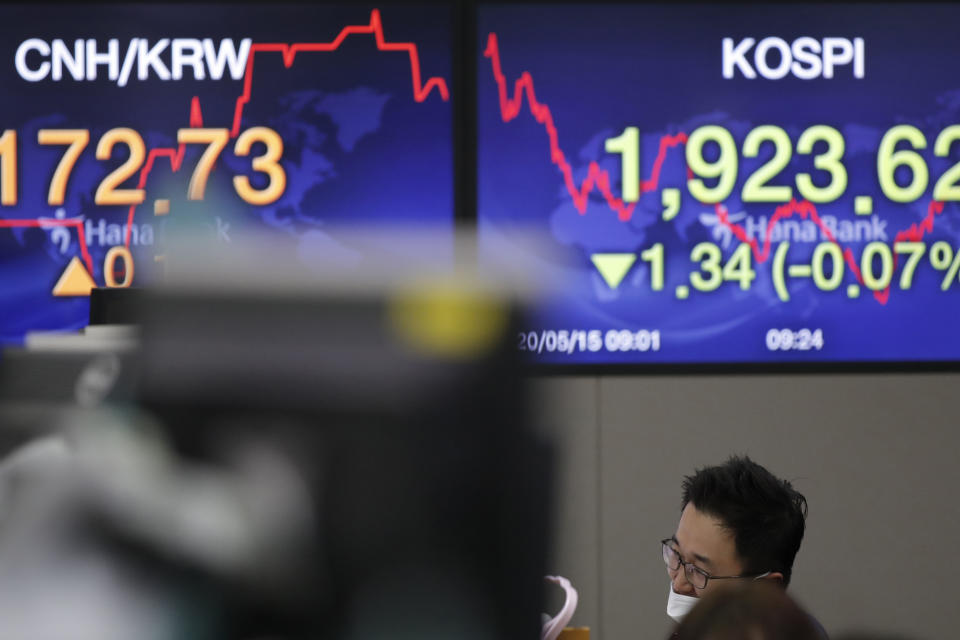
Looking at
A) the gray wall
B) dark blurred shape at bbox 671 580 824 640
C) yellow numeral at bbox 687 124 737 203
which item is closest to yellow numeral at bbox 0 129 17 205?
the gray wall

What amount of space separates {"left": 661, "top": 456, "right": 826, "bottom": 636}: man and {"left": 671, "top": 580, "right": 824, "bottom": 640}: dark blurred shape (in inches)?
36.0

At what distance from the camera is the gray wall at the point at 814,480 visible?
97.0 inches

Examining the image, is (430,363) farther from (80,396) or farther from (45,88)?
(45,88)

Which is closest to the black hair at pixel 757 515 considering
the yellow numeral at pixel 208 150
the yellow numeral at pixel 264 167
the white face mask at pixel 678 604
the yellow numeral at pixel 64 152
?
the white face mask at pixel 678 604

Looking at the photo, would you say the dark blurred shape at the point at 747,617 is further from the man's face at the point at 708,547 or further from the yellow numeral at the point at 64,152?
the yellow numeral at the point at 64,152

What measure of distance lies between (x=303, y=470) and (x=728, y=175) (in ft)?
7.62

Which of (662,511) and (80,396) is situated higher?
(80,396)

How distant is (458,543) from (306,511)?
0.04 meters

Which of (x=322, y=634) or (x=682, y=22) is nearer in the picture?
(x=322, y=634)

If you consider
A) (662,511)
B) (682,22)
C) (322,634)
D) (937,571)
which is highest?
(682,22)

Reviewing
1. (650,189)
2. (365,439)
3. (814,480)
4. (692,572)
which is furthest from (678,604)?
(365,439)

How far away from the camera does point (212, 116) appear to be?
2.50 metres

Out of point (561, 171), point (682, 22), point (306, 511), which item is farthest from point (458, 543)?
point (682, 22)

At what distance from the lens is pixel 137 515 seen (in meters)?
0.27
